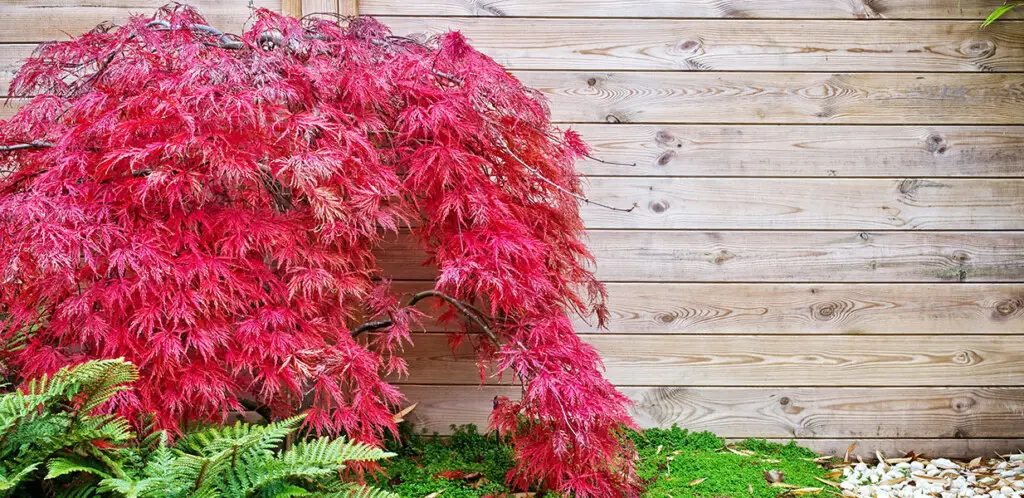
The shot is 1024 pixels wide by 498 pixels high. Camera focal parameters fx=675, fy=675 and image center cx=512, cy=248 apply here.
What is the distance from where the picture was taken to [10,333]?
67.2 inches

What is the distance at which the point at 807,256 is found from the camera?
2502mm

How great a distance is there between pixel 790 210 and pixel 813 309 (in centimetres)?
38

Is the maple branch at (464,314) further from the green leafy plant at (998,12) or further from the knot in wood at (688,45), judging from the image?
the green leafy plant at (998,12)

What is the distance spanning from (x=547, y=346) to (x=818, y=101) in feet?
4.81

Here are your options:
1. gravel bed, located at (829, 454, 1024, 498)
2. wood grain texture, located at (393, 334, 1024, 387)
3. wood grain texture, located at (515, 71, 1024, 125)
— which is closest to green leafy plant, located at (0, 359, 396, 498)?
wood grain texture, located at (393, 334, 1024, 387)

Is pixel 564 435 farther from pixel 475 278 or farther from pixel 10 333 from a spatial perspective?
pixel 10 333

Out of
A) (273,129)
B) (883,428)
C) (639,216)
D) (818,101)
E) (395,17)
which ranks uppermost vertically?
(395,17)

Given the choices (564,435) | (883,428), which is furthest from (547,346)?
(883,428)

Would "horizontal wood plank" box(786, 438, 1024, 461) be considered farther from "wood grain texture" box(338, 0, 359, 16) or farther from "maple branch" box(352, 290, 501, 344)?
"wood grain texture" box(338, 0, 359, 16)

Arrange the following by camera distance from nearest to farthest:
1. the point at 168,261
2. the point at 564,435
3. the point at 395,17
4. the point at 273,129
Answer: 1. the point at 168,261
2. the point at 273,129
3. the point at 564,435
4. the point at 395,17

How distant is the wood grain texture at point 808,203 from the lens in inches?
97.7

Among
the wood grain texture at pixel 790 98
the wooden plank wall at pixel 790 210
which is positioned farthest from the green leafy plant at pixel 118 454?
the wood grain texture at pixel 790 98

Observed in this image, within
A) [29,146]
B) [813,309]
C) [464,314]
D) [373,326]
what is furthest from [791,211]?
[29,146]

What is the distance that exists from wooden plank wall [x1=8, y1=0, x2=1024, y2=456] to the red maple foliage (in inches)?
22.0
